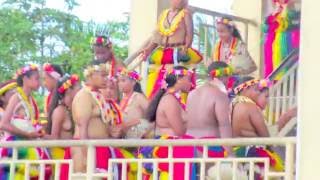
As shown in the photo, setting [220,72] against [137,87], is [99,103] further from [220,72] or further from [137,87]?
[220,72]

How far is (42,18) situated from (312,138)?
51.1 feet

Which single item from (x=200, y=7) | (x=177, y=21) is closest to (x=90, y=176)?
(x=177, y=21)

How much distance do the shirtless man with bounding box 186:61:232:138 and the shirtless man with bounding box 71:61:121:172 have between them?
629 mm

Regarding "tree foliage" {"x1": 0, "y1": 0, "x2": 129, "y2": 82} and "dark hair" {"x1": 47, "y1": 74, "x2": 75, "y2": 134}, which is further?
"tree foliage" {"x1": 0, "y1": 0, "x2": 129, "y2": 82}

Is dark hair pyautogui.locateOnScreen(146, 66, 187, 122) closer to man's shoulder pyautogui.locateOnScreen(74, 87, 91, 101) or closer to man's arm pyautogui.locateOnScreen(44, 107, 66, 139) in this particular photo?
man's shoulder pyautogui.locateOnScreen(74, 87, 91, 101)

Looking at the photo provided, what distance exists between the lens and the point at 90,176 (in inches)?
208

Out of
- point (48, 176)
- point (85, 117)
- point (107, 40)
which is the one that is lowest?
point (48, 176)

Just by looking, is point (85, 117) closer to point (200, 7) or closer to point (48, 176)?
point (48, 176)

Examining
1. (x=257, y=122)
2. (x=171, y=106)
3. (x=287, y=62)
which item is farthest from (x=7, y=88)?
(x=287, y=62)

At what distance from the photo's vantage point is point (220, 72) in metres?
6.46

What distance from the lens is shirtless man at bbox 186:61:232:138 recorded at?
19.6 feet

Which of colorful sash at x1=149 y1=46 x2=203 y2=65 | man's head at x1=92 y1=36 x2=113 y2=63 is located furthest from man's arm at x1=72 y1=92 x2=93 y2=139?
colorful sash at x1=149 y1=46 x2=203 y2=65

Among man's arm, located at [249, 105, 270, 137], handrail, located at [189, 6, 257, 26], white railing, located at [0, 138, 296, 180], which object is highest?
handrail, located at [189, 6, 257, 26]

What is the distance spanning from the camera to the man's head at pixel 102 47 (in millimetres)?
7242
